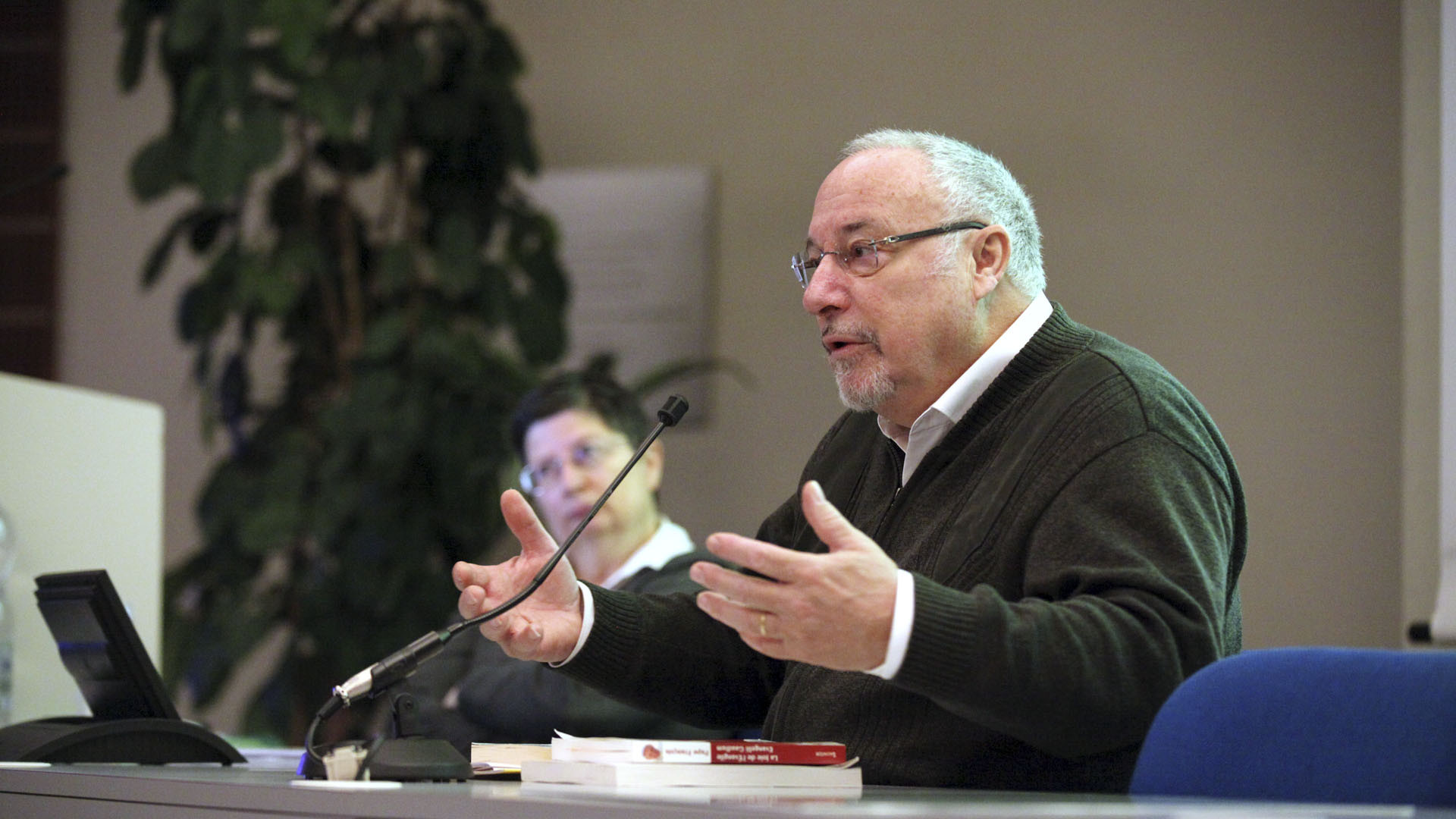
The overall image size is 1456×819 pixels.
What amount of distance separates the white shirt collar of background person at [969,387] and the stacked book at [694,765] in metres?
0.55

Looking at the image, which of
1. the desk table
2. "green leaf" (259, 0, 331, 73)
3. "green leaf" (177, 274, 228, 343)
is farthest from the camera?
"green leaf" (177, 274, 228, 343)

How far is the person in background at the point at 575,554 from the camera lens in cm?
247

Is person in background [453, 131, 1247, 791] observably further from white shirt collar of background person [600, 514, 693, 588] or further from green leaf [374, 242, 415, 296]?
green leaf [374, 242, 415, 296]

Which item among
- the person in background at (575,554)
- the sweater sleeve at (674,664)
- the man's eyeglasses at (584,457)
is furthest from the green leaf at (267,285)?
the sweater sleeve at (674,664)

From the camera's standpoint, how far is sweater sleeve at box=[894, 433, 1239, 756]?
1236 mm

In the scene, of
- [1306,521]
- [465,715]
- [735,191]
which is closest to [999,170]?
[465,715]

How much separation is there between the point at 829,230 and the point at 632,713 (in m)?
1.03

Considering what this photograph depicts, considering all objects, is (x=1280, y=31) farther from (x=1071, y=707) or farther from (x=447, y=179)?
(x=1071, y=707)

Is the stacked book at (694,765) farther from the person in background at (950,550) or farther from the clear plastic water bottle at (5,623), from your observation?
the clear plastic water bottle at (5,623)

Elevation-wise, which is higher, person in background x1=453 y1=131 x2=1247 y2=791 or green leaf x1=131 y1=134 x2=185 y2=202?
green leaf x1=131 y1=134 x2=185 y2=202

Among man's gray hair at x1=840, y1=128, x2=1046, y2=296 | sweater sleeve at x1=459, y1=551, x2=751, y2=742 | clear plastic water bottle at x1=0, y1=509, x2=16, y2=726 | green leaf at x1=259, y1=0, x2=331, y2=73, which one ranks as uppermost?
green leaf at x1=259, y1=0, x2=331, y2=73

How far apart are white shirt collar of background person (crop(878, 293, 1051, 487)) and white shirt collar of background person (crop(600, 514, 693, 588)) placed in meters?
0.96

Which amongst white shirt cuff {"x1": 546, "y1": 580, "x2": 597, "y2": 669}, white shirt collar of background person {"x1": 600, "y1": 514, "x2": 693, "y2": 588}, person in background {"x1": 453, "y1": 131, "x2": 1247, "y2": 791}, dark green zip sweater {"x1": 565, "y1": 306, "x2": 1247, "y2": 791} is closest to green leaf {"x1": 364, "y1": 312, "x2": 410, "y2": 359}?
white shirt collar of background person {"x1": 600, "y1": 514, "x2": 693, "y2": 588}

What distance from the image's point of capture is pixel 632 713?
244 centimetres
